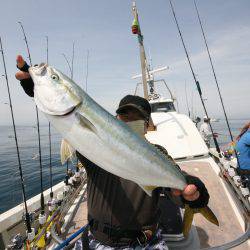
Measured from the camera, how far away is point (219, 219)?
4.36 metres

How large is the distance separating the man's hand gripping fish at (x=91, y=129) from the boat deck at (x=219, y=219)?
2378mm

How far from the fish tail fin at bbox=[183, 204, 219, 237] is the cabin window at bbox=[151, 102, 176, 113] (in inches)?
319

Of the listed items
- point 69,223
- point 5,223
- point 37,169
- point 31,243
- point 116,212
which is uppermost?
point 116,212

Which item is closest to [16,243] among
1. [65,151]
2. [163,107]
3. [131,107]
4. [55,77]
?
[65,151]

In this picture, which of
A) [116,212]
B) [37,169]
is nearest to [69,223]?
[116,212]

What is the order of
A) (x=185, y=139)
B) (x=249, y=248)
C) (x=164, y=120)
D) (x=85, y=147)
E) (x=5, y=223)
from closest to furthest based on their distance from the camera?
(x=85, y=147) < (x=249, y=248) < (x=5, y=223) < (x=185, y=139) < (x=164, y=120)

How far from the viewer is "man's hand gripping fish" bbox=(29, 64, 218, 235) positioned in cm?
193

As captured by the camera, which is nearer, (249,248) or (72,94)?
(72,94)

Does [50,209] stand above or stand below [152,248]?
below

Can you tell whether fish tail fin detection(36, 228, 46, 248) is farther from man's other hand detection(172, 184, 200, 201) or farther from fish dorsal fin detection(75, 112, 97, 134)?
fish dorsal fin detection(75, 112, 97, 134)

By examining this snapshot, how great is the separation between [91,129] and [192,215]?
1.84 m

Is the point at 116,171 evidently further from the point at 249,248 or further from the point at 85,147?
the point at 249,248

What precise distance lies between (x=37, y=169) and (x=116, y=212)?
586 inches

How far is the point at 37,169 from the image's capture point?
52.6 feet
